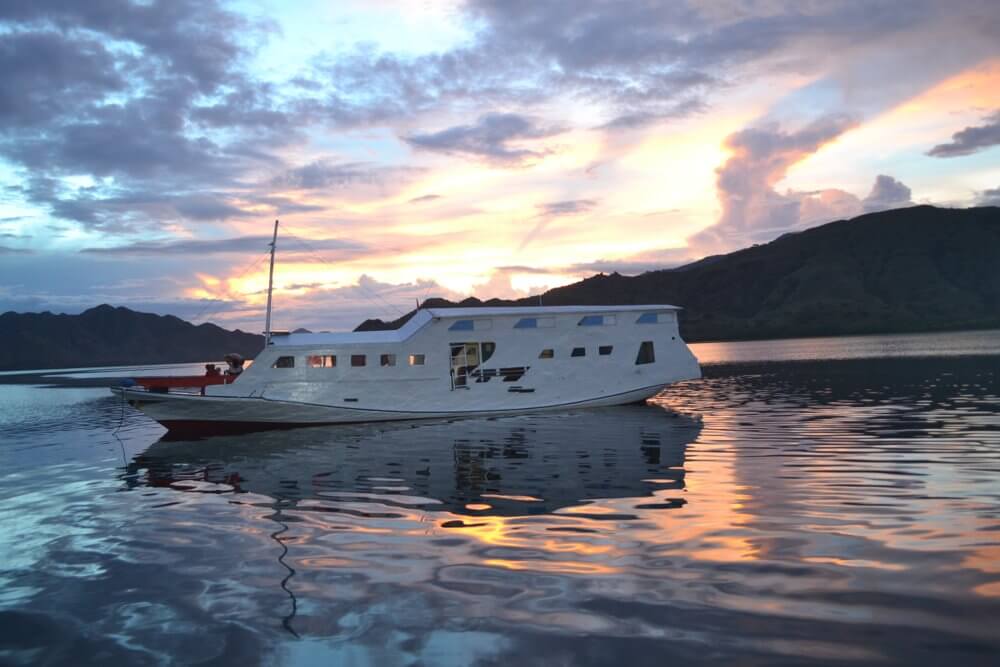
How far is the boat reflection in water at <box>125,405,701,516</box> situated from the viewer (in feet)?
47.0

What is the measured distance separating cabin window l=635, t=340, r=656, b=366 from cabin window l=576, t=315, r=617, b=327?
7.21ft

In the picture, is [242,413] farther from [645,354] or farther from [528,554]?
[528,554]

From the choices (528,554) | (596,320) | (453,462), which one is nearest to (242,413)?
(453,462)

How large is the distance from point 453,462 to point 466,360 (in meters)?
12.3

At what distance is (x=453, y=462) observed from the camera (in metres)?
18.9

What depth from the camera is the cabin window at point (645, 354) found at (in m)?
33.6

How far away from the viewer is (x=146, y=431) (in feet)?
104

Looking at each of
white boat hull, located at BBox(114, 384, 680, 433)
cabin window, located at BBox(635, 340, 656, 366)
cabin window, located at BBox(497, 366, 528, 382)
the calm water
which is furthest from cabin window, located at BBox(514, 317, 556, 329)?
the calm water

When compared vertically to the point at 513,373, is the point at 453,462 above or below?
below

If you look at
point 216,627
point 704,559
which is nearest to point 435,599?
point 216,627

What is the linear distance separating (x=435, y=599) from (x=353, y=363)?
73.9 ft

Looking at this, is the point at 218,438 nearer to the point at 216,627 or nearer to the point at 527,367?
the point at 527,367

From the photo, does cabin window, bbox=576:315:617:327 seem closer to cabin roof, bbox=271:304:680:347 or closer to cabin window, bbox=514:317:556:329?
cabin roof, bbox=271:304:680:347

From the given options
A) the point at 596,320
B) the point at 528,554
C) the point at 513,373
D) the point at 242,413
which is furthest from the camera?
the point at 596,320
